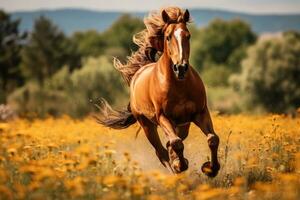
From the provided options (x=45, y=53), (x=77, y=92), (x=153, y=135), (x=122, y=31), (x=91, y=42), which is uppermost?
(x=153, y=135)

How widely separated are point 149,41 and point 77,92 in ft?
133

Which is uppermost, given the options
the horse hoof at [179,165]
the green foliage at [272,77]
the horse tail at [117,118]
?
the horse hoof at [179,165]

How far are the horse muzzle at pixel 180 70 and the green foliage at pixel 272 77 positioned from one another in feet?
160

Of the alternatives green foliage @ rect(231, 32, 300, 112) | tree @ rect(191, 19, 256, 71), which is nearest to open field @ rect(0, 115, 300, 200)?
green foliage @ rect(231, 32, 300, 112)

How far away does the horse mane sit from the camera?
8891mm

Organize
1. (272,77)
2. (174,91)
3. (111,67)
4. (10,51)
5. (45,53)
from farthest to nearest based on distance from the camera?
1. (45,53)
2. (10,51)
3. (272,77)
4. (111,67)
5. (174,91)

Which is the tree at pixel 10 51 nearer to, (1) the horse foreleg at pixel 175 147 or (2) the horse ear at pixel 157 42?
(2) the horse ear at pixel 157 42

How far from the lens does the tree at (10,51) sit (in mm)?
85375

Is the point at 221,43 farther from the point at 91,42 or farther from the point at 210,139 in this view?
the point at 210,139

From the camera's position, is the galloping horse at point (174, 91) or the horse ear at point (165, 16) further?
the horse ear at point (165, 16)

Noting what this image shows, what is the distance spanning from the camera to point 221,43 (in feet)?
367

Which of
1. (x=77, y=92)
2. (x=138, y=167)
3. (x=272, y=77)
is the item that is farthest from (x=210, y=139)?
(x=272, y=77)

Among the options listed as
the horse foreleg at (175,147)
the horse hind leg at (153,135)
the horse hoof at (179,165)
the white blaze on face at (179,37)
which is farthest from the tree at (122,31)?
the white blaze on face at (179,37)

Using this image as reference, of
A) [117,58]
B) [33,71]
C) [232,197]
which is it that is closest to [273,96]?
[33,71]
